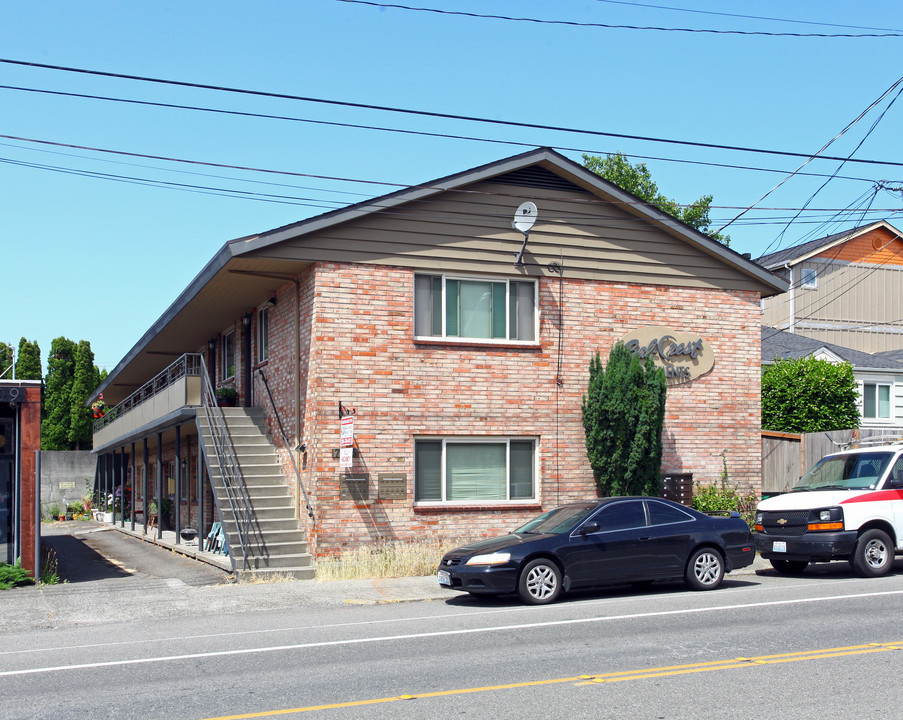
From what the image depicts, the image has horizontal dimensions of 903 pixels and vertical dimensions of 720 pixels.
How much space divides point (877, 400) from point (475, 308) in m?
20.8

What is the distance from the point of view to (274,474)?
19141 mm

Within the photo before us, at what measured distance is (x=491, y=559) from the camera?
12781 millimetres

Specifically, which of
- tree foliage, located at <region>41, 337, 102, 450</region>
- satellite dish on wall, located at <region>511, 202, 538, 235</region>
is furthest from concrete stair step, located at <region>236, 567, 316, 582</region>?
A: tree foliage, located at <region>41, 337, 102, 450</region>

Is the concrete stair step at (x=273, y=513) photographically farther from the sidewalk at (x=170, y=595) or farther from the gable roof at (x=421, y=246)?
the gable roof at (x=421, y=246)

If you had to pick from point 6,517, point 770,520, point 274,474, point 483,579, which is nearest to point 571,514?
point 483,579

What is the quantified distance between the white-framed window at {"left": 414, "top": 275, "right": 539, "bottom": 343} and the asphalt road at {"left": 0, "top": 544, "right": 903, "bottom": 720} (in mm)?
6290

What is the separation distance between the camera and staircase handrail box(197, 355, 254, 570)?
16.9 meters

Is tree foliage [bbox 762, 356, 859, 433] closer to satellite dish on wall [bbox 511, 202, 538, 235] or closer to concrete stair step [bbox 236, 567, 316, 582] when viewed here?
satellite dish on wall [bbox 511, 202, 538, 235]

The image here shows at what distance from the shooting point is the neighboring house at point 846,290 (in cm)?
4062

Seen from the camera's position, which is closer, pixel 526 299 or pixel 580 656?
pixel 580 656

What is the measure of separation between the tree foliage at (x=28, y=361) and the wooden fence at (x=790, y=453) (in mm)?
39721

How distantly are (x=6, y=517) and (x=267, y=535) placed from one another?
419 centimetres

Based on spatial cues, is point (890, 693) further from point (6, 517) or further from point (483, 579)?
point (6, 517)

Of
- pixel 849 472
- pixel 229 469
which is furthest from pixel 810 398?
pixel 229 469
